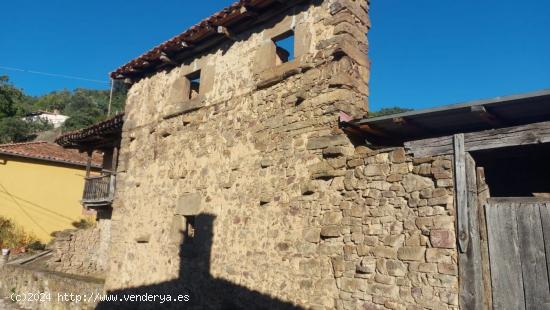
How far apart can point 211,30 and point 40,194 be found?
14.3 m

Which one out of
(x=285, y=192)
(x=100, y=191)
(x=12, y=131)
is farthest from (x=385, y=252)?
(x=12, y=131)

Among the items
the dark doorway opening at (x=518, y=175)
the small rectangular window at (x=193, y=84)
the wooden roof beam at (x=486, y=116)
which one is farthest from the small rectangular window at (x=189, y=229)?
the wooden roof beam at (x=486, y=116)

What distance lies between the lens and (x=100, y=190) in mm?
12141

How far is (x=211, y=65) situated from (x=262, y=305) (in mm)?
4305

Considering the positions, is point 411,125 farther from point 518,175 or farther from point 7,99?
point 7,99

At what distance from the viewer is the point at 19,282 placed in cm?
1088

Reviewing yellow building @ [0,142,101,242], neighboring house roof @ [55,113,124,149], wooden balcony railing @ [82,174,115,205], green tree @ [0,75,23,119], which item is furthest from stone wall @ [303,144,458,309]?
green tree @ [0,75,23,119]

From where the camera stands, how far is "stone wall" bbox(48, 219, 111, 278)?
484 inches

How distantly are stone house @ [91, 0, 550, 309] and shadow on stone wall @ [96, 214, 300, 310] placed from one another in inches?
1.0

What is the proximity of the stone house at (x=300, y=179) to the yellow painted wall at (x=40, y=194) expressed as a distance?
428 inches

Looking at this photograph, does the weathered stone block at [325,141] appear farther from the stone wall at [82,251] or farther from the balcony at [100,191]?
the stone wall at [82,251]

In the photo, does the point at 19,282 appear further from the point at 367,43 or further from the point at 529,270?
the point at 529,270

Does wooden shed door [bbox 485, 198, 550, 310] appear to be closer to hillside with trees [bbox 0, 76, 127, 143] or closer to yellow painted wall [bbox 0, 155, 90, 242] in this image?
yellow painted wall [bbox 0, 155, 90, 242]

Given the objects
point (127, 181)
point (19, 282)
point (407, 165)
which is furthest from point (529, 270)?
point (19, 282)
